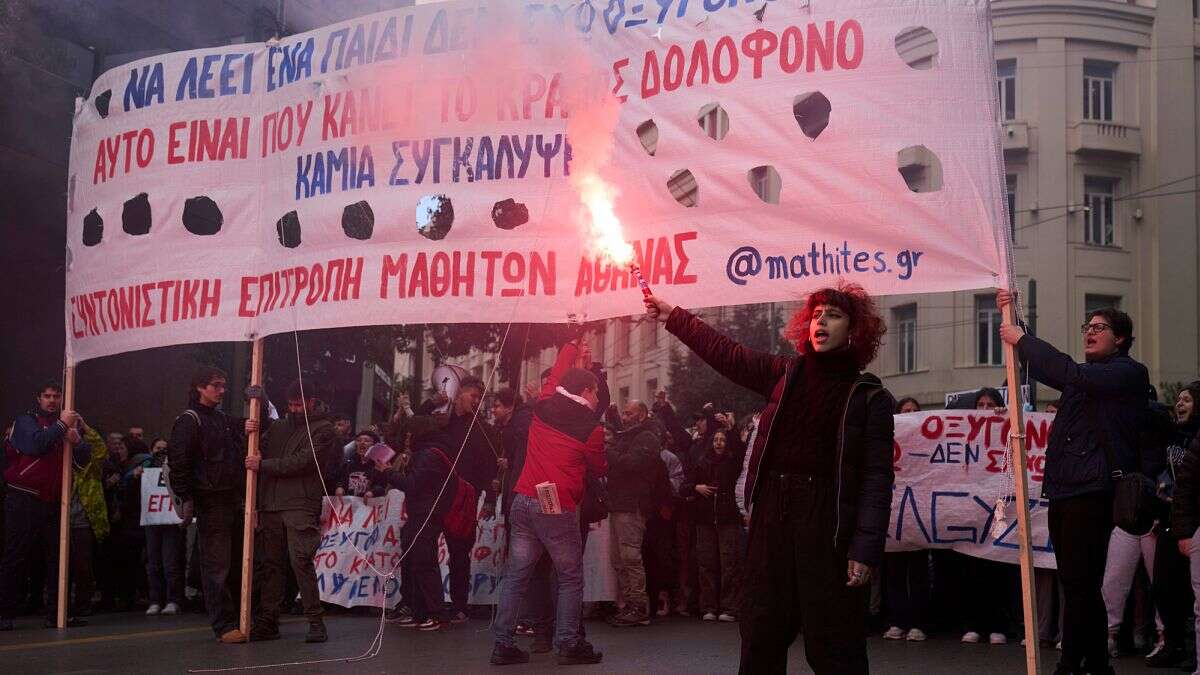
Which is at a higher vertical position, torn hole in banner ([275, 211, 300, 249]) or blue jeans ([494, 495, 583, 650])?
torn hole in banner ([275, 211, 300, 249])

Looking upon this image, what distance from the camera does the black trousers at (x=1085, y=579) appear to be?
21.0 ft

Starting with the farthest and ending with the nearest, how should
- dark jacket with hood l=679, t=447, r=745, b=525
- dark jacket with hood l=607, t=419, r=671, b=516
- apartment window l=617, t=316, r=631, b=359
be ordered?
apartment window l=617, t=316, r=631, b=359
dark jacket with hood l=679, t=447, r=745, b=525
dark jacket with hood l=607, t=419, r=671, b=516

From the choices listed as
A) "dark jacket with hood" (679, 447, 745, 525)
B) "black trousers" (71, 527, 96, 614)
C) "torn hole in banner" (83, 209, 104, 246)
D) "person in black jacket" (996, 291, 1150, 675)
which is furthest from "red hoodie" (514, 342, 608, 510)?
"black trousers" (71, 527, 96, 614)

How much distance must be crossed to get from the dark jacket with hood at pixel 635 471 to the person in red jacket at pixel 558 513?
3.15 meters

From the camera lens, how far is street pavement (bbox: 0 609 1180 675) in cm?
804

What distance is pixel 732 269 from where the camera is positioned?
24.2 feet

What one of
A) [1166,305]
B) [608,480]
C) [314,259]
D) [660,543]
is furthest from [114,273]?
[1166,305]

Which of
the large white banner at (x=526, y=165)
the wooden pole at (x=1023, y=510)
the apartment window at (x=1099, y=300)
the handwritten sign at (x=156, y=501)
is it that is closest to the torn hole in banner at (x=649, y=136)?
the large white banner at (x=526, y=165)

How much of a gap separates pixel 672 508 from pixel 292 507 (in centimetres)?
406

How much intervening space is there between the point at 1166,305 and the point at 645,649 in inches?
1089

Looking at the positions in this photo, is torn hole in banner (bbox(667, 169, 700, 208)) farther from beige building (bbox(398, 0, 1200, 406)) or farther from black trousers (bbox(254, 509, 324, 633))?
beige building (bbox(398, 0, 1200, 406))

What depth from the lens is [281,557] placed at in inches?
372

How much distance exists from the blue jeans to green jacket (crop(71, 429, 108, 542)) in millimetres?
5497

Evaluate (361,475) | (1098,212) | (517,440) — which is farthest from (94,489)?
(1098,212)
